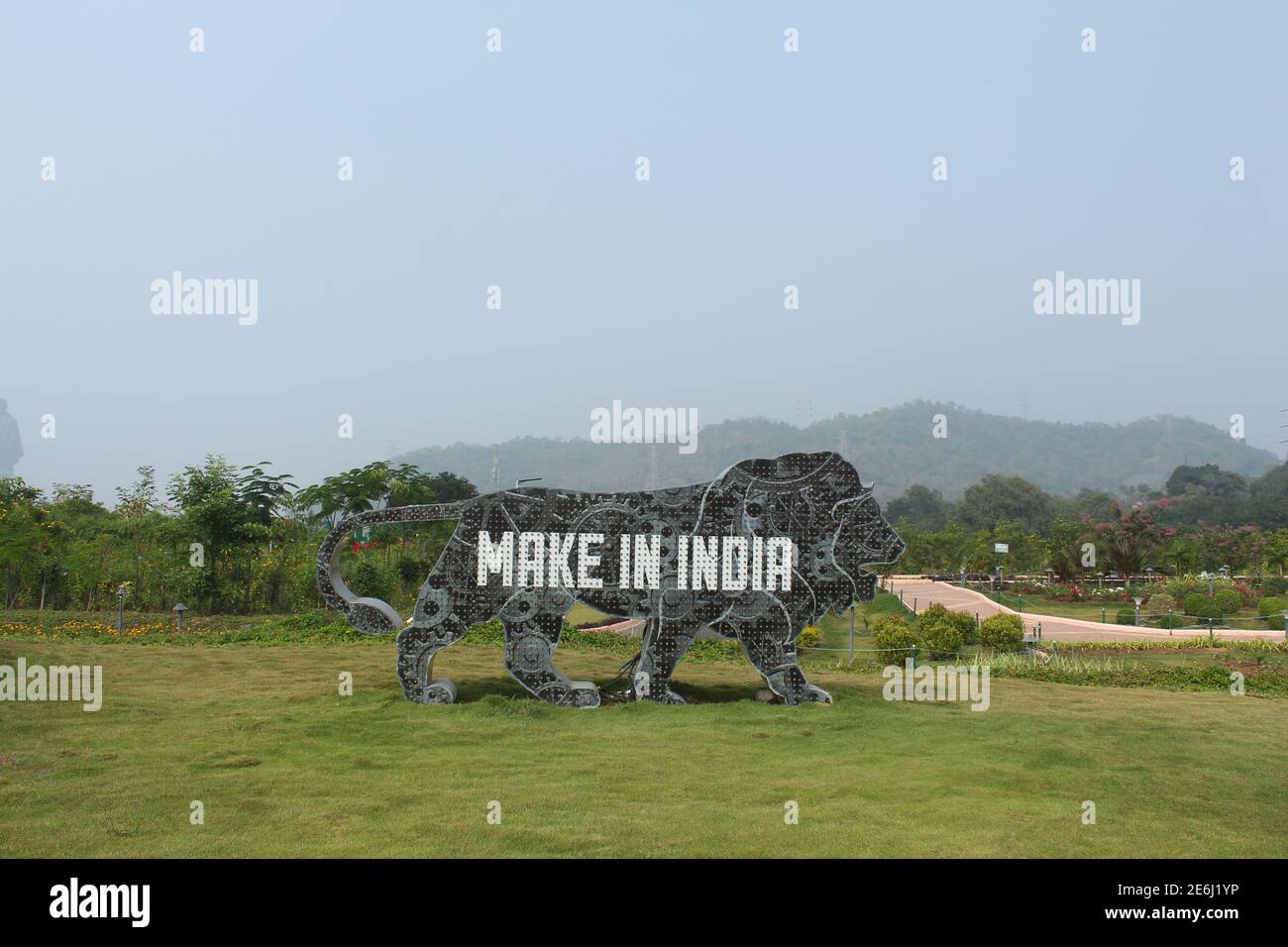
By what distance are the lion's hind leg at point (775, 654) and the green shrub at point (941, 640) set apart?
4597mm

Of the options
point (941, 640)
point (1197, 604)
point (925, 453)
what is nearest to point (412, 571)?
point (941, 640)

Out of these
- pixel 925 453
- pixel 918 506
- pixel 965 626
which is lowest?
pixel 965 626

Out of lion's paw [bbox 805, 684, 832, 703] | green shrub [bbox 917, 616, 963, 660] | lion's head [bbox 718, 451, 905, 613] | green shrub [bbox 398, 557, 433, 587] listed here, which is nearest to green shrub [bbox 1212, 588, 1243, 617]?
green shrub [bbox 917, 616, 963, 660]

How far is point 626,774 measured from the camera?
7246 millimetres

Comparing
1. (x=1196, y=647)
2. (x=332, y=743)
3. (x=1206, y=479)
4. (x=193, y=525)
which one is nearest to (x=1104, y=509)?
(x=1206, y=479)

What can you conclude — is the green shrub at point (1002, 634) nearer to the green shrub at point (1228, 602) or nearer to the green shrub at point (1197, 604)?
the green shrub at point (1197, 604)

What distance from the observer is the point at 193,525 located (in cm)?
1852

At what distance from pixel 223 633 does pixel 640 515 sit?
30.9 feet

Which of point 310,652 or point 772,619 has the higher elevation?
point 772,619

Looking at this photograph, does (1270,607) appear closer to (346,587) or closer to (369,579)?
(369,579)

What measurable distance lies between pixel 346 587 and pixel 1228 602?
69.1 ft

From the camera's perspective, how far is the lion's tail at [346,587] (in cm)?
988

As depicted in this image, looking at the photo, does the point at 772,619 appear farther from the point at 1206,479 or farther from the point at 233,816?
the point at 1206,479

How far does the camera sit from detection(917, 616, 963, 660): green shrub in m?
13.9
